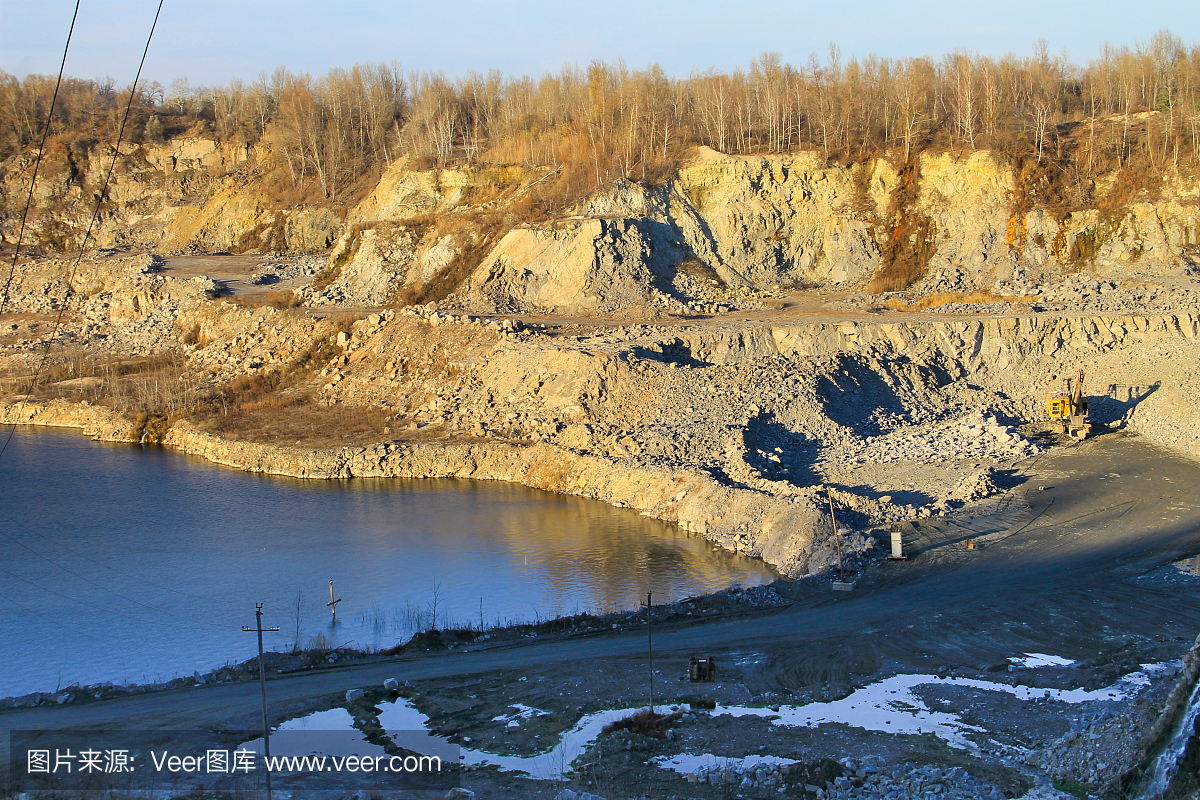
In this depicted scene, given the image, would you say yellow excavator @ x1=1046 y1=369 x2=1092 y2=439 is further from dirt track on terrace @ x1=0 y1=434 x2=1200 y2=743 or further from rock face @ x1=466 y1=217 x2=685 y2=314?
rock face @ x1=466 y1=217 x2=685 y2=314

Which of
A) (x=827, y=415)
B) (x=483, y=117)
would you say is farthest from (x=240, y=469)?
(x=483, y=117)

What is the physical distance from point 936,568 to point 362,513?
14.8 meters

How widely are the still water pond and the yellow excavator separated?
44.7 ft

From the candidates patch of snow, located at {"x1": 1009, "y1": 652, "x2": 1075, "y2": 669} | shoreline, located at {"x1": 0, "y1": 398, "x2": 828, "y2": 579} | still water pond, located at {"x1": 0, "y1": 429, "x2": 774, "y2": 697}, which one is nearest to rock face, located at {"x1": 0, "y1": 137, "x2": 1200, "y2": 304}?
shoreline, located at {"x1": 0, "y1": 398, "x2": 828, "y2": 579}

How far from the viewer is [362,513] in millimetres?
25484

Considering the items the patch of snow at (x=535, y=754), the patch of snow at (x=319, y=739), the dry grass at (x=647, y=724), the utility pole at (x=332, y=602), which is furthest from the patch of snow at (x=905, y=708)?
the utility pole at (x=332, y=602)

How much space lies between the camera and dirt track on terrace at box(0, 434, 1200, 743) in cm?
1436

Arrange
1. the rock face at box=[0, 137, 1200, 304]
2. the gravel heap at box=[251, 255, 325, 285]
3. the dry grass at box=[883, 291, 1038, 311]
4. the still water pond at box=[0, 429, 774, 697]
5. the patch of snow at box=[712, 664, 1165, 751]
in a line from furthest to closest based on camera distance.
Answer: the gravel heap at box=[251, 255, 325, 285], the rock face at box=[0, 137, 1200, 304], the dry grass at box=[883, 291, 1038, 311], the still water pond at box=[0, 429, 774, 697], the patch of snow at box=[712, 664, 1165, 751]

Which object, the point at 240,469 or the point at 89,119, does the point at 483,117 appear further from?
the point at 240,469

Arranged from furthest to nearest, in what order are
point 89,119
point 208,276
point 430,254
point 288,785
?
1. point 89,119
2. point 208,276
3. point 430,254
4. point 288,785

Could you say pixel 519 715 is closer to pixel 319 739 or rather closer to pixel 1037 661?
pixel 319 739

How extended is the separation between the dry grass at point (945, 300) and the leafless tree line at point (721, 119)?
28.3 feet

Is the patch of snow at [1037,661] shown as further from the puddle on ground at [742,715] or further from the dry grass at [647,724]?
the dry grass at [647,724]

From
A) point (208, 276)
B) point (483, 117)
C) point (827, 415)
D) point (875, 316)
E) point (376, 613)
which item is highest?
point (483, 117)
